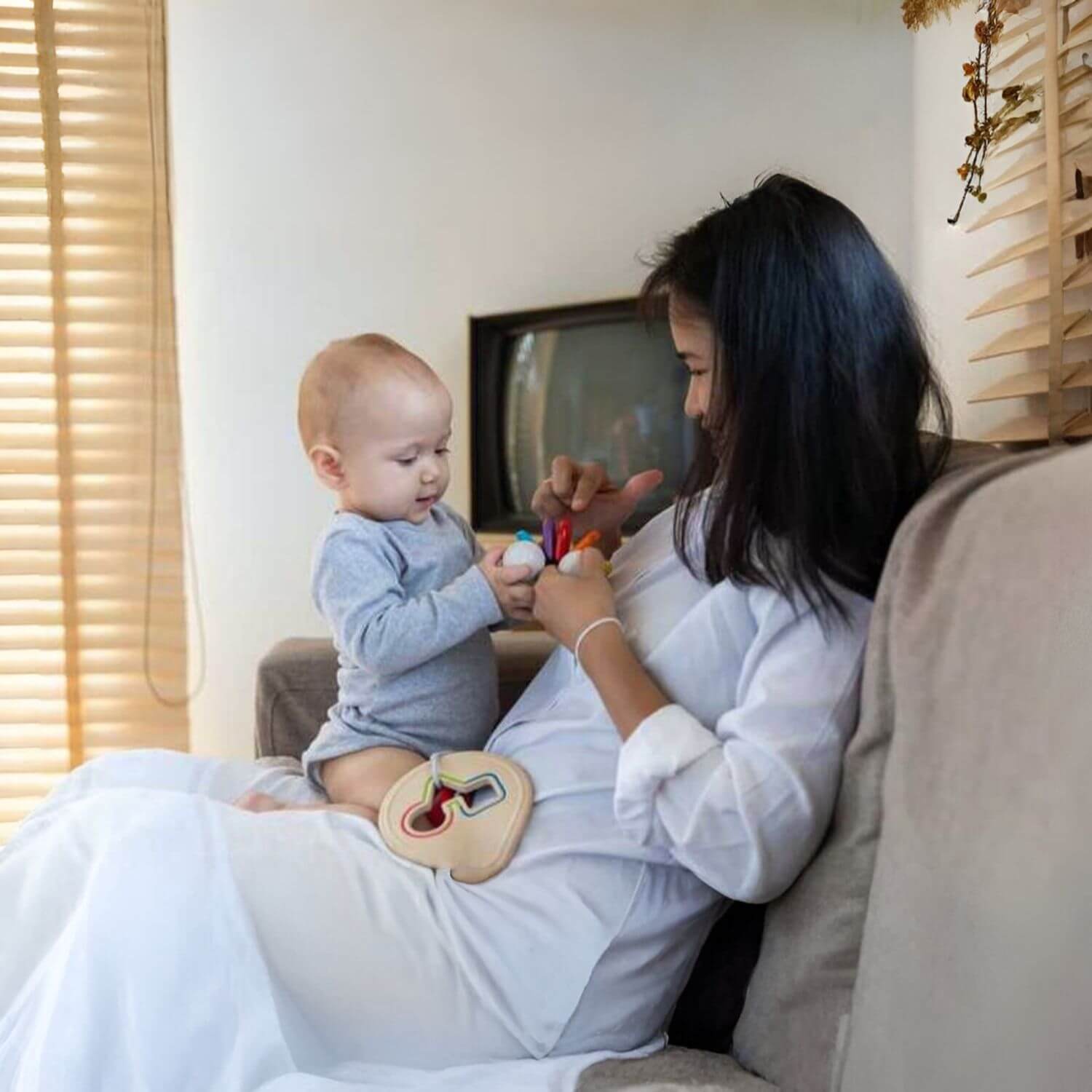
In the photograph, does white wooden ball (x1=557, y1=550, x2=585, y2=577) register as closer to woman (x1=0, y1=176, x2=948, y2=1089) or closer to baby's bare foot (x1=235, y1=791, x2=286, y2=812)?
woman (x1=0, y1=176, x2=948, y2=1089)

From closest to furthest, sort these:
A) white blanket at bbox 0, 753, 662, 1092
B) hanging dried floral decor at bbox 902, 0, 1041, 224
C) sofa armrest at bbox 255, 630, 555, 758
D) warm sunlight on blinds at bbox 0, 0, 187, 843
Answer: white blanket at bbox 0, 753, 662, 1092 < hanging dried floral decor at bbox 902, 0, 1041, 224 < sofa armrest at bbox 255, 630, 555, 758 < warm sunlight on blinds at bbox 0, 0, 187, 843

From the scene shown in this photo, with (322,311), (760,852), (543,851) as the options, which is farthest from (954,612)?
(322,311)

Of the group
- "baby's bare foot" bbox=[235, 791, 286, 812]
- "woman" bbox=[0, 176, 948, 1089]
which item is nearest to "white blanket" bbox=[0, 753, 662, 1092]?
"woman" bbox=[0, 176, 948, 1089]

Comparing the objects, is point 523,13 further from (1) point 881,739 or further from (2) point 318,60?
(1) point 881,739

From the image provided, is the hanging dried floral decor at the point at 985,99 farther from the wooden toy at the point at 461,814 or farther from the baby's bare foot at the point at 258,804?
the baby's bare foot at the point at 258,804

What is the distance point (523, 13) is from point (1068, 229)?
2.51m

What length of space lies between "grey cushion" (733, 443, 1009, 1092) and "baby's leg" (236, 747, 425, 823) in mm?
433

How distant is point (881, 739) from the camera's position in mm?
876

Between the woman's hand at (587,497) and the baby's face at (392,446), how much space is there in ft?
0.55

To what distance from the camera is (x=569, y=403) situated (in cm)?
316

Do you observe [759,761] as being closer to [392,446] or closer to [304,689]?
[392,446]

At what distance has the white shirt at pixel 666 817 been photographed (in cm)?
91

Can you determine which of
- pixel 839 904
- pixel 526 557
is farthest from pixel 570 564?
pixel 839 904

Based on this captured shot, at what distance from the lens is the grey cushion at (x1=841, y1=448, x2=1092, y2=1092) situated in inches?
24.3
